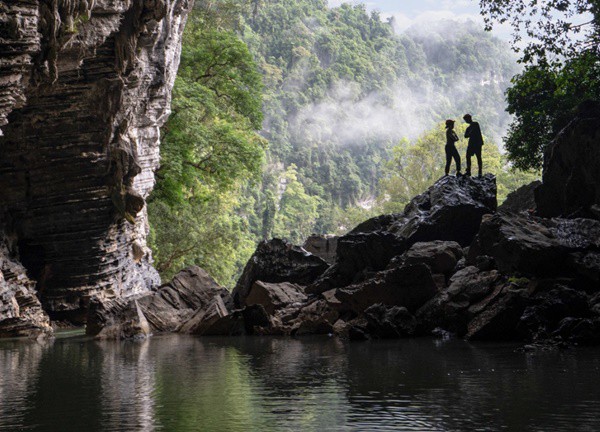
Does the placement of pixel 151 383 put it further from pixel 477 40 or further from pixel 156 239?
pixel 477 40

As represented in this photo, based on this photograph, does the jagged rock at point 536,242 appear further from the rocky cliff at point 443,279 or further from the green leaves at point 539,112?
the green leaves at point 539,112

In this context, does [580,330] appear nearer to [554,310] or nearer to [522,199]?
[554,310]

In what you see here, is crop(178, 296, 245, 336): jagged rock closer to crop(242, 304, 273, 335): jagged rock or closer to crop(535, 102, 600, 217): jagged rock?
crop(242, 304, 273, 335): jagged rock

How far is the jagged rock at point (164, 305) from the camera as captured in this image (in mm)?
19234

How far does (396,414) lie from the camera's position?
6824 millimetres

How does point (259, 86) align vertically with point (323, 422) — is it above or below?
above

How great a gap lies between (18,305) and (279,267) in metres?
7.36

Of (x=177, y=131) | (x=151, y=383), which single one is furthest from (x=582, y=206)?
(x=177, y=131)

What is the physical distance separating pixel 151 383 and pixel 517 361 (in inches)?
195

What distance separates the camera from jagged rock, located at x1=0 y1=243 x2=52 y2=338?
770 inches

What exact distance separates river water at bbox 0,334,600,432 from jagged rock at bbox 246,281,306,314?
211 inches

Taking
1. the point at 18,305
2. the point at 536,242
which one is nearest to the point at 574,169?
the point at 536,242

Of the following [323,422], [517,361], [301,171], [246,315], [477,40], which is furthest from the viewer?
[477,40]

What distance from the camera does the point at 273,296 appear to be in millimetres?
19594
